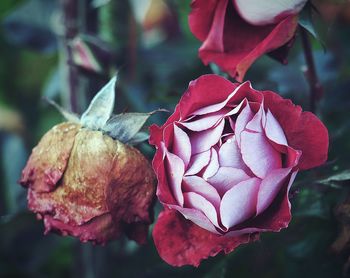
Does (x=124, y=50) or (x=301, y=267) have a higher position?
(x=124, y=50)

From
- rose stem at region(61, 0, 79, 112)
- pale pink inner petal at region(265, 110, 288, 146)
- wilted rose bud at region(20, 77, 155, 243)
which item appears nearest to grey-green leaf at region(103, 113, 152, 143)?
wilted rose bud at region(20, 77, 155, 243)

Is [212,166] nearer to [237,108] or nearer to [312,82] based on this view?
[237,108]

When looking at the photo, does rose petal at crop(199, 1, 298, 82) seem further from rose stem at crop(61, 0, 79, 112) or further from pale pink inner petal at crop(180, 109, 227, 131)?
rose stem at crop(61, 0, 79, 112)

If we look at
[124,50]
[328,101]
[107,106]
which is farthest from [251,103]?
[124,50]

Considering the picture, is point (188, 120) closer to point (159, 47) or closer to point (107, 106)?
point (107, 106)

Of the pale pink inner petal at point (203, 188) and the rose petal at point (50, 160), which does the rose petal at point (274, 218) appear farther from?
the rose petal at point (50, 160)

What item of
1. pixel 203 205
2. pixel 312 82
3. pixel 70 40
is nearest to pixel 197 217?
pixel 203 205

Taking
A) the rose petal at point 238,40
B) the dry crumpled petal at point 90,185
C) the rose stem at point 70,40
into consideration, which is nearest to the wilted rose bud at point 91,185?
the dry crumpled petal at point 90,185
